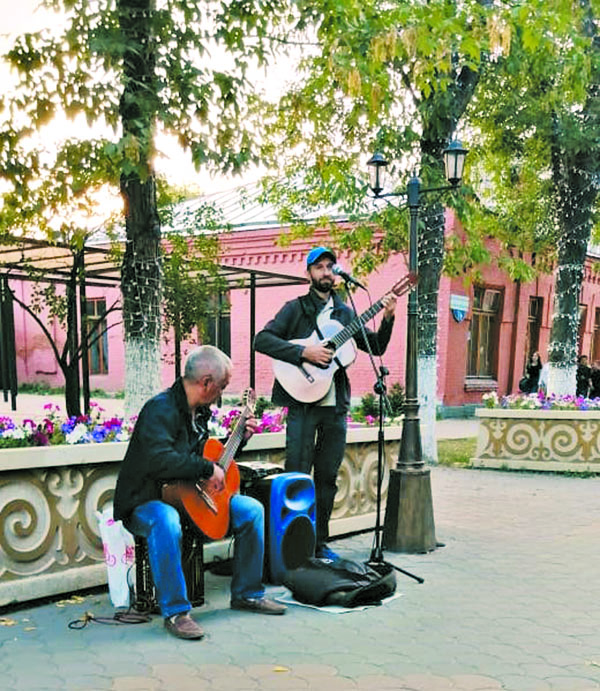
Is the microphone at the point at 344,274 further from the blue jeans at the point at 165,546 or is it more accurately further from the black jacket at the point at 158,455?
the blue jeans at the point at 165,546

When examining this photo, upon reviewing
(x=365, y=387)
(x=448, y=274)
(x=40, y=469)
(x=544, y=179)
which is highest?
(x=544, y=179)

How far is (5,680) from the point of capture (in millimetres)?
3162

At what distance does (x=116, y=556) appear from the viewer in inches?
158

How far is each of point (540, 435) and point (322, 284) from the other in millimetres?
6060

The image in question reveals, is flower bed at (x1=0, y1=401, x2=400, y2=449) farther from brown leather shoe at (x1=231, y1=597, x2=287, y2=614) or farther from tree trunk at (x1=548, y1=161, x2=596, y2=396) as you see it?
tree trunk at (x1=548, y1=161, x2=596, y2=396)

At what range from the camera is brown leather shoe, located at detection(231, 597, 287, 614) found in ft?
13.2

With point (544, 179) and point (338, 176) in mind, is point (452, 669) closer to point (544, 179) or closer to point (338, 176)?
point (338, 176)

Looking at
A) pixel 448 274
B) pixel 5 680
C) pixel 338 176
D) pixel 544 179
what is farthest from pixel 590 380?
pixel 5 680

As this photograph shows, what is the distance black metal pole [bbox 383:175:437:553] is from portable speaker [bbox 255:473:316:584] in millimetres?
1031

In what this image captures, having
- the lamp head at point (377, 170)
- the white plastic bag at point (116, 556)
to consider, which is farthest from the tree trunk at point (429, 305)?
the white plastic bag at point (116, 556)

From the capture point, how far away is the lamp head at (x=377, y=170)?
6.10 m

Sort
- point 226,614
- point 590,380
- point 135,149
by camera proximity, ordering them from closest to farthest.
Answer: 1. point 226,614
2. point 135,149
3. point 590,380

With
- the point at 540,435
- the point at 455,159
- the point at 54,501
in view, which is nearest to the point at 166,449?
the point at 54,501

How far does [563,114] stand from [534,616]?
8.96 metres
